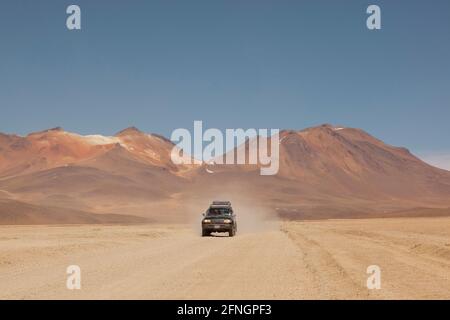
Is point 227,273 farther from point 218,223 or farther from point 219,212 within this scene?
point 219,212

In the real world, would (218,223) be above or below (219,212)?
below

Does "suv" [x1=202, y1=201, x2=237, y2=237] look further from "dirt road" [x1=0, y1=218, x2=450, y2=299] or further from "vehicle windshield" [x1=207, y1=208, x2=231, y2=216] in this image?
"dirt road" [x1=0, y1=218, x2=450, y2=299]

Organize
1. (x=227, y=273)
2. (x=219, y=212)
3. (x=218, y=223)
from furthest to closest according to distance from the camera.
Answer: (x=219, y=212)
(x=218, y=223)
(x=227, y=273)

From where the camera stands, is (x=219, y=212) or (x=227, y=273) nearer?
(x=227, y=273)

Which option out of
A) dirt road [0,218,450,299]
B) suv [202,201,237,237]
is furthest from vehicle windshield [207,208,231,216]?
dirt road [0,218,450,299]

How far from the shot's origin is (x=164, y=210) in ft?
501

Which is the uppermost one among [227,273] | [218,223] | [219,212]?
[219,212]

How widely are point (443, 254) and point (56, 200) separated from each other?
148 meters

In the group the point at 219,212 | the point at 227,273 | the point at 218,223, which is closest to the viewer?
the point at 227,273

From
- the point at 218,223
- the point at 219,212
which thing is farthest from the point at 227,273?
the point at 219,212

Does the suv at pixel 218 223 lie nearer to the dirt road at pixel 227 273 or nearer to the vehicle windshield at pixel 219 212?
the vehicle windshield at pixel 219 212
